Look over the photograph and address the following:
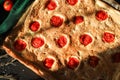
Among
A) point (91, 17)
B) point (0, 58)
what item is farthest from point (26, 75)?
point (91, 17)

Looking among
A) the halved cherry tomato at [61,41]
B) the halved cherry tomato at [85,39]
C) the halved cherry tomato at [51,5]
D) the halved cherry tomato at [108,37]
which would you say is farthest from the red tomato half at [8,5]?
the halved cherry tomato at [108,37]

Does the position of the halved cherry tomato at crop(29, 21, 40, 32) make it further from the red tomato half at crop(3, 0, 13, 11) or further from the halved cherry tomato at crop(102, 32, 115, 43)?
the halved cherry tomato at crop(102, 32, 115, 43)

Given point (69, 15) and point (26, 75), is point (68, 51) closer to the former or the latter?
point (69, 15)

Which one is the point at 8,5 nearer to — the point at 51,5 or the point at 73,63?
the point at 51,5

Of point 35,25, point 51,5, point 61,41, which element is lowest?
point 61,41

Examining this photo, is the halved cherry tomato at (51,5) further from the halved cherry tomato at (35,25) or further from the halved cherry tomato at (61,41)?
the halved cherry tomato at (61,41)

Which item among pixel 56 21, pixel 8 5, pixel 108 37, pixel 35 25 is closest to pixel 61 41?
pixel 56 21

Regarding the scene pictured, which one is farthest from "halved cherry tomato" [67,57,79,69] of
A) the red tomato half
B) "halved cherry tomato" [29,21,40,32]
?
the red tomato half

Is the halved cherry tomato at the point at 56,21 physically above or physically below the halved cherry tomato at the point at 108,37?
above
